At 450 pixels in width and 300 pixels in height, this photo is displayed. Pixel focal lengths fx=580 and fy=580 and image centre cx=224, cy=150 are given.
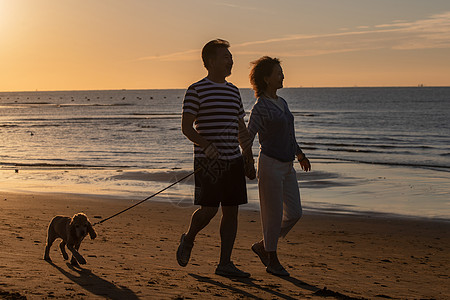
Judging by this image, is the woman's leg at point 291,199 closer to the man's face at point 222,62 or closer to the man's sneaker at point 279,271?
the man's sneaker at point 279,271

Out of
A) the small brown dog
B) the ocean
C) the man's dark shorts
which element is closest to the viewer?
the man's dark shorts

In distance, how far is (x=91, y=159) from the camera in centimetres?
2169

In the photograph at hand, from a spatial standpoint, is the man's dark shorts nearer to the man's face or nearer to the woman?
the woman

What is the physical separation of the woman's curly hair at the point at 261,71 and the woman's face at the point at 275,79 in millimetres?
30

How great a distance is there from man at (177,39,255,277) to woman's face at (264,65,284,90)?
38cm

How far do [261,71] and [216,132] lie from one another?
0.80 metres

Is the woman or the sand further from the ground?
the woman

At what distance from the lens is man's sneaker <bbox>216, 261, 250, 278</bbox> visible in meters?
5.14

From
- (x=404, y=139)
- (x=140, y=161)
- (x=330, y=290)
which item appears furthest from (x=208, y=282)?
(x=404, y=139)

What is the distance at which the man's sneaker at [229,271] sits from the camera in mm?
5141

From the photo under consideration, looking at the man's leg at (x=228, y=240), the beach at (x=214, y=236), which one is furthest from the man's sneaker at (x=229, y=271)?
the beach at (x=214, y=236)

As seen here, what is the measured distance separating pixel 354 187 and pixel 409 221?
4540 millimetres

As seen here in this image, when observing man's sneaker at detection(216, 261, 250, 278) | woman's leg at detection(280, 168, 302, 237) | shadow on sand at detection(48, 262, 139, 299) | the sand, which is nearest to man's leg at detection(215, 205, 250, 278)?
man's sneaker at detection(216, 261, 250, 278)

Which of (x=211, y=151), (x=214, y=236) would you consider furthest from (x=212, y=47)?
(x=214, y=236)
